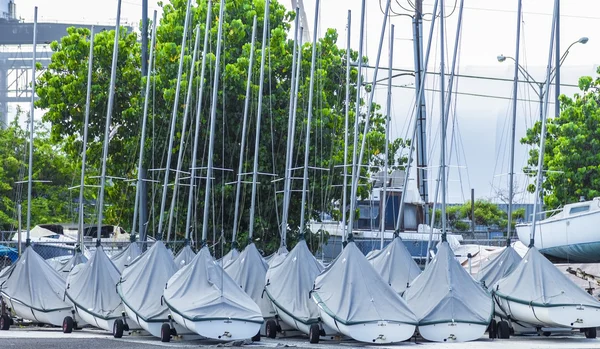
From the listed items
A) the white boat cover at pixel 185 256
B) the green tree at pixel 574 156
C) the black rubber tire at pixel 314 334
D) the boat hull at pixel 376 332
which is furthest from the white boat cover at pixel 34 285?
the green tree at pixel 574 156

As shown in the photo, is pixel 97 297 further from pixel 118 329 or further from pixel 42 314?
pixel 42 314

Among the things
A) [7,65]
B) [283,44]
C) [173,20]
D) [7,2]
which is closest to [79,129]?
[173,20]

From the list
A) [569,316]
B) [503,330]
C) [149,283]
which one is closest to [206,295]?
[149,283]

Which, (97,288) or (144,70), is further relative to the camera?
(144,70)

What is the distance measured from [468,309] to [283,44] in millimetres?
25652

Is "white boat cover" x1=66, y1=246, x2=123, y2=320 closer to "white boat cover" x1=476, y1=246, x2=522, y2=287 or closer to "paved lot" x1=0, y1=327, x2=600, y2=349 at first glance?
"paved lot" x1=0, y1=327, x2=600, y2=349

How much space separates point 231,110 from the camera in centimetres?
4866

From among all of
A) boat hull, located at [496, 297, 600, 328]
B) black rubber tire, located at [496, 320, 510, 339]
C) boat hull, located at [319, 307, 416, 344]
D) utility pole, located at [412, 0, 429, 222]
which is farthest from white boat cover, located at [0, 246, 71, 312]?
utility pole, located at [412, 0, 429, 222]

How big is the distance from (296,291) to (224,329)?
3.50m

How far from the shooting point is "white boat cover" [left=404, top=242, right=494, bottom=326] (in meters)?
27.9

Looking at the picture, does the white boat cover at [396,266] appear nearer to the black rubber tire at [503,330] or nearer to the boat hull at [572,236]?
the black rubber tire at [503,330]

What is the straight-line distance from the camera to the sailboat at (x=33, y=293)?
107 feet

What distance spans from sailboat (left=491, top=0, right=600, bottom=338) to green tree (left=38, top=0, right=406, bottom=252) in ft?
51.7

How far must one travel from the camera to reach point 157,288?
2991 cm
